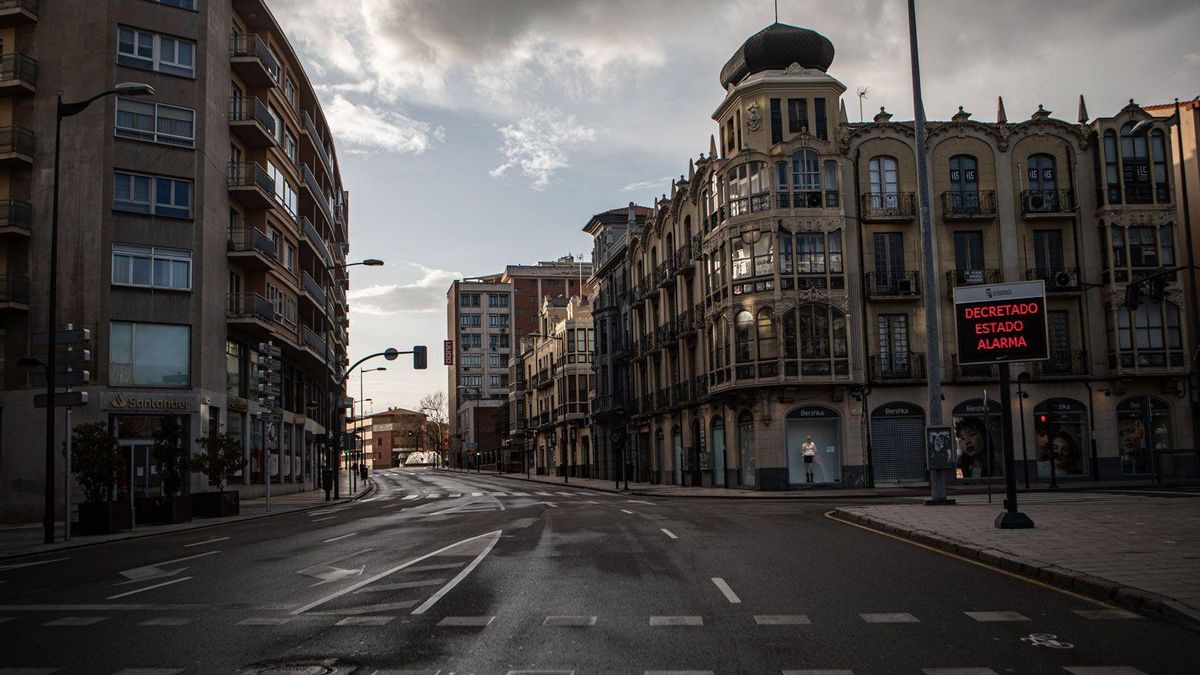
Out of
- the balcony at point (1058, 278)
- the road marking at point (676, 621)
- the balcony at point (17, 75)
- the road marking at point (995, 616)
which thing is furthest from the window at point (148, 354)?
the balcony at point (1058, 278)

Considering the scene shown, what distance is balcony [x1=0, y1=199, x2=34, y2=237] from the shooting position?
3312 cm

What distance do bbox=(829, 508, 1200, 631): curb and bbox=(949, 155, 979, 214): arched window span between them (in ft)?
93.2

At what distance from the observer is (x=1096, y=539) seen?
553 inches

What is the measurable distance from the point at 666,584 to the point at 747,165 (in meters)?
→ 31.4

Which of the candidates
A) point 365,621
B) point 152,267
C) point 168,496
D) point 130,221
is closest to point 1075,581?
point 365,621

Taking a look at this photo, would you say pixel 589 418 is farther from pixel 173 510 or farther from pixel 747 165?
pixel 173 510

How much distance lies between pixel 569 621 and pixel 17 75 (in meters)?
34.3

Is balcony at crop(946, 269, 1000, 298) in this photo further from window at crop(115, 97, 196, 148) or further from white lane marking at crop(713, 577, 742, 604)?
white lane marking at crop(713, 577, 742, 604)

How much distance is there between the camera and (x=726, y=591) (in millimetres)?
10664

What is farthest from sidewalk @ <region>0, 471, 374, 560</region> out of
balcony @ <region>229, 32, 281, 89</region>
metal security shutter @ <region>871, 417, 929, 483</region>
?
metal security shutter @ <region>871, 417, 929, 483</region>

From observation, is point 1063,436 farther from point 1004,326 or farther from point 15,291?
point 15,291

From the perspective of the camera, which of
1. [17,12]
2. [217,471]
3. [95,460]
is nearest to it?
[95,460]

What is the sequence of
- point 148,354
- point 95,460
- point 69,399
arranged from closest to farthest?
point 69,399 → point 95,460 → point 148,354

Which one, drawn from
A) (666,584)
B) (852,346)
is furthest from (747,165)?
(666,584)
